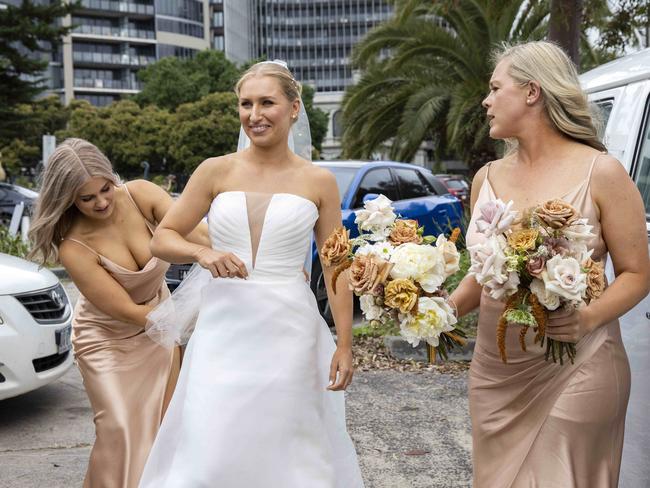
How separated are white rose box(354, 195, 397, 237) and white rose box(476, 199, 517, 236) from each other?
0.39m

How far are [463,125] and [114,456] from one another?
1329 cm

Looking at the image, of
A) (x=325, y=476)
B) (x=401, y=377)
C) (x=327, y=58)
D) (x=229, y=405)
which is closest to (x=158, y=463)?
(x=229, y=405)

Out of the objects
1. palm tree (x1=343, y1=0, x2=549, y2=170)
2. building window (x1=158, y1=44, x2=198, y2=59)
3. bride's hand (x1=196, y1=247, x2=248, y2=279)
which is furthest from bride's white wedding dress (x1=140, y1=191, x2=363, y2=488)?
building window (x1=158, y1=44, x2=198, y2=59)

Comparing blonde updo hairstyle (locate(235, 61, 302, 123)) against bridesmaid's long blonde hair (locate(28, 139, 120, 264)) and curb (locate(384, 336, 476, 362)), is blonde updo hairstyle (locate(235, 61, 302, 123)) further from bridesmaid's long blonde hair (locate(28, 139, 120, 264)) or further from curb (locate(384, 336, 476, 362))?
curb (locate(384, 336, 476, 362))

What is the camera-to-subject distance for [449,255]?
99.6 inches

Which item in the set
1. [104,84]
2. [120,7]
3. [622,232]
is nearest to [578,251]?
[622,232]

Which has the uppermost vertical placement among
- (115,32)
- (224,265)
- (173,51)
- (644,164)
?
(115,32)

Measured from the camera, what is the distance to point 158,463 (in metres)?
3.26

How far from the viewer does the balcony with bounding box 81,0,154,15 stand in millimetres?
87312

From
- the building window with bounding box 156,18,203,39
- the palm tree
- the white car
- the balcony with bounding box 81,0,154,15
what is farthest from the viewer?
the building window with bounding box 156,18,203,39

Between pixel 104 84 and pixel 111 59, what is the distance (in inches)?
114

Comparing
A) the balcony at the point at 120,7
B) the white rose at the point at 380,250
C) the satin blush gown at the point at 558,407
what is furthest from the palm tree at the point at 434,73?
the balcony at the point at 120,7

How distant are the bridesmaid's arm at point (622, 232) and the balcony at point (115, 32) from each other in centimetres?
8998

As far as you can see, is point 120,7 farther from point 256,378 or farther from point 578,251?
point 578,251
